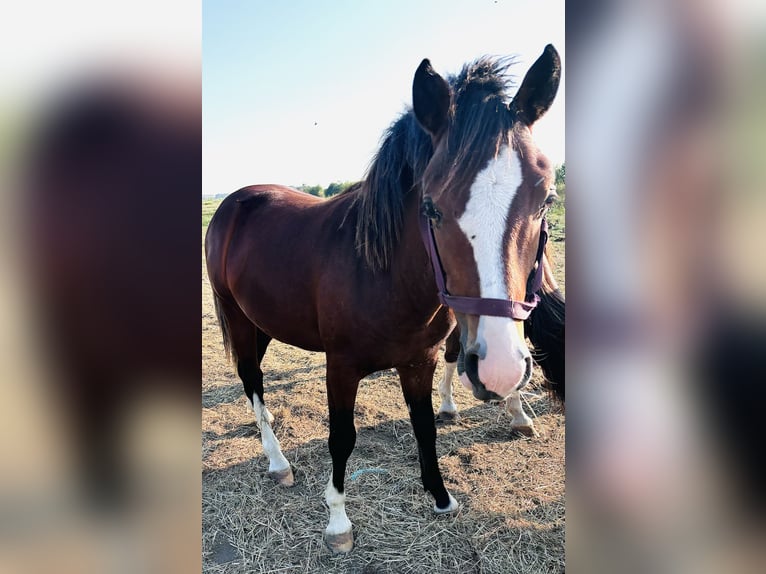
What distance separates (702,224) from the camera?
457 mm

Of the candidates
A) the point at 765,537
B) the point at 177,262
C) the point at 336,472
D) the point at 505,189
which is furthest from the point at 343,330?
the point at 765,537

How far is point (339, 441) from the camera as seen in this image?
2221 millimetres

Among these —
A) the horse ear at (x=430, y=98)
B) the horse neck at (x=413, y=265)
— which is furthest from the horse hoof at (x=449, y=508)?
the horse ear at (x=430, y=98)

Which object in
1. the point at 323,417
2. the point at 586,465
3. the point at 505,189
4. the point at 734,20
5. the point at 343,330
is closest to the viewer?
the point at 734,20

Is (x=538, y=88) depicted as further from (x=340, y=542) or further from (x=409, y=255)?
(x=340, y=542)

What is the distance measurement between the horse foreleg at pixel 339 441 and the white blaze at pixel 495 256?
925 millimetres

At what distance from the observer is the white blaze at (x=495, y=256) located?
1.18 meters

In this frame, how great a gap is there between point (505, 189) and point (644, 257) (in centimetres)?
82

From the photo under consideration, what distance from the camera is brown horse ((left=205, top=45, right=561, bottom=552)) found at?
1.28 metres

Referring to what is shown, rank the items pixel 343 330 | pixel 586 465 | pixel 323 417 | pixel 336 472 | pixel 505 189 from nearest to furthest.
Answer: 1. pixel 586 465
2. pixel 505 189
3. pixel 343 330
4. pixel 336 472
5. pixel 323 417

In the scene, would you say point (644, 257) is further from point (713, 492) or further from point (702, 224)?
point (713, 492)

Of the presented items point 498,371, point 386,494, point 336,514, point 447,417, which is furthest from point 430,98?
point 447,417

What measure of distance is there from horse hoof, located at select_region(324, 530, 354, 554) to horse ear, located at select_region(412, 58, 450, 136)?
1.99 metres

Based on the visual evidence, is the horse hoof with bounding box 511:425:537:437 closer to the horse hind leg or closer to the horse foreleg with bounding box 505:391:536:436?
the horse foreleg with bounding box 505:391:536:436
